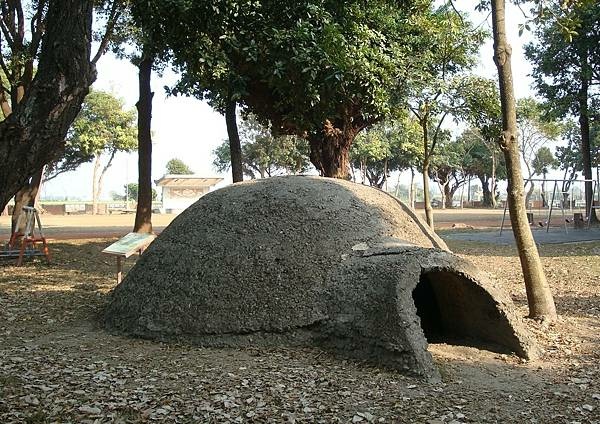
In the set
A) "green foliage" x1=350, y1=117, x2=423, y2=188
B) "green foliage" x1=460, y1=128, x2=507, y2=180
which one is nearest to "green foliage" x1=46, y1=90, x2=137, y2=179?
"green foliage" x1=350, y1=117, x2=423, y2=188

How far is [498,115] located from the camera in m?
12.7

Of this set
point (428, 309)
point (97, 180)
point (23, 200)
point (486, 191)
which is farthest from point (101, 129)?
point (428, 309)

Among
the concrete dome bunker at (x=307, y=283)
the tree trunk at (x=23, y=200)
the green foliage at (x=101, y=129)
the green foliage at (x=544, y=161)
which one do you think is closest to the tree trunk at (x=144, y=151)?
the tree trunk at (x=23, y=200)

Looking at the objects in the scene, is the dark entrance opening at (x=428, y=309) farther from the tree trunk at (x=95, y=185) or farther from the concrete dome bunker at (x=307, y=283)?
the tree trunk at (x=95, y=185)

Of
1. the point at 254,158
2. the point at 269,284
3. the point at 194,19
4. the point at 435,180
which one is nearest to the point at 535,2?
the point at 269,284

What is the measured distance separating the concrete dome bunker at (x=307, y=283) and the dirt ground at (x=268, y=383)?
8.9 inches

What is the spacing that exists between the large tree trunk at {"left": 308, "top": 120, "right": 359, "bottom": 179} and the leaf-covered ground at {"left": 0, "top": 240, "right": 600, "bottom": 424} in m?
6.26

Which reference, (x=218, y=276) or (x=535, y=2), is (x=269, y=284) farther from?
(x=535, y=2)

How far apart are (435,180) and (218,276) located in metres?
50.9

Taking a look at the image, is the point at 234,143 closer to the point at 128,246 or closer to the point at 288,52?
the point at 288,52

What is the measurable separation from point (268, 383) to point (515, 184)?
3.78 metres

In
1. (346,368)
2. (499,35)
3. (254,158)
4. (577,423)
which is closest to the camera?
(577,423)

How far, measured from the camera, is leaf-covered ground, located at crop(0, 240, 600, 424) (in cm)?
431

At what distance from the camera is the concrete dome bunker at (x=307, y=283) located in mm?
5529
